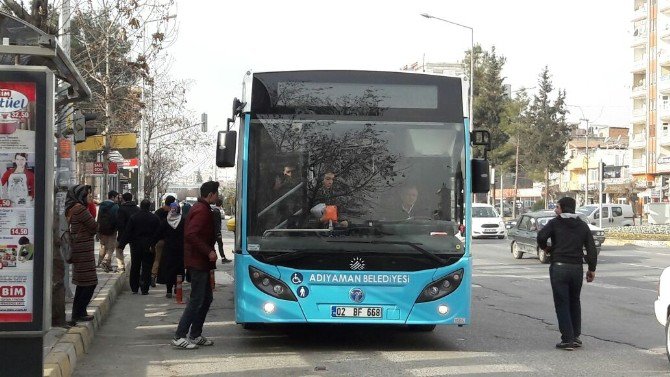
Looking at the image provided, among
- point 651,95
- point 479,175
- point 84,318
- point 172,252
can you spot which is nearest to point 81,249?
point 84,318

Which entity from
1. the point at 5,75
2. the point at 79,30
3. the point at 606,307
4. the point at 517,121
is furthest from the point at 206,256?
the point at 517,121

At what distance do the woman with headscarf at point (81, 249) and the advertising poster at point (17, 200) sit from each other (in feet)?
13.1

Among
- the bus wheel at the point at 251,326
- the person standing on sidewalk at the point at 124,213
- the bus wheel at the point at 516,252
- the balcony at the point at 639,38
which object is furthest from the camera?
the balcony at the point at 639,38

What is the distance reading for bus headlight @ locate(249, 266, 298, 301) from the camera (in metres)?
9.85

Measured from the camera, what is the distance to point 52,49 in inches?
284

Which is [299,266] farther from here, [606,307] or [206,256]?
[606,307]

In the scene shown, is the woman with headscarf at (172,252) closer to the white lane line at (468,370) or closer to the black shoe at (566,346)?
the black shoe at (566,346)

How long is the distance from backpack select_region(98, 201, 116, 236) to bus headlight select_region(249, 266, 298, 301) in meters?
9.17

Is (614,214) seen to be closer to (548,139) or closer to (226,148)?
(548,139)

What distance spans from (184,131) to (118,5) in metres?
28.9

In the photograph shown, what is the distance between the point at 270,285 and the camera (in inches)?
390

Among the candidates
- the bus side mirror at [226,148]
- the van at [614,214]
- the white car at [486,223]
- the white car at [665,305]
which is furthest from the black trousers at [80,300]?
the van at [614,214]

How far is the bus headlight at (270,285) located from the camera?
9852mm

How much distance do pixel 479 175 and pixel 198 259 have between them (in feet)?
10.6
